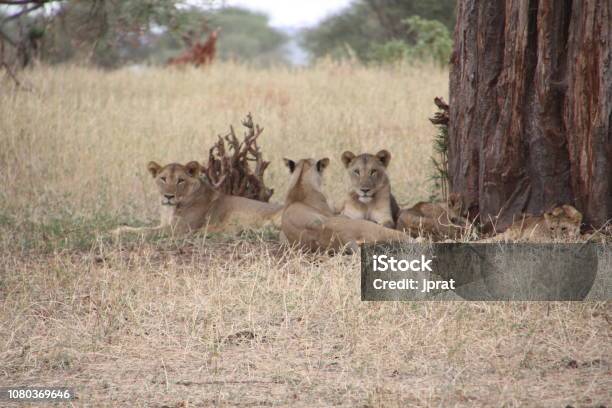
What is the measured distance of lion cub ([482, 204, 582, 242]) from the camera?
6725 millimetres

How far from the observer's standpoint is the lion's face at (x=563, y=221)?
6754mm

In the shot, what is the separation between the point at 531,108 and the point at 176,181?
3.08 metres

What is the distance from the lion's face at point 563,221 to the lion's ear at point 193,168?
3.12 metres

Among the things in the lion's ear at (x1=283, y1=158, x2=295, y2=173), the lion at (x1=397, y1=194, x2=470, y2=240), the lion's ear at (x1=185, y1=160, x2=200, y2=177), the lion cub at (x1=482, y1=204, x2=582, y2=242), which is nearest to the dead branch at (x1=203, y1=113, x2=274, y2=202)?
the lion's ear at (x1=185, y1=160, x2=200, y2=177)

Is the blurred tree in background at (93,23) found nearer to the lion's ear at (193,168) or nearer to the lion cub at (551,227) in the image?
the lion's ear at (193,168)

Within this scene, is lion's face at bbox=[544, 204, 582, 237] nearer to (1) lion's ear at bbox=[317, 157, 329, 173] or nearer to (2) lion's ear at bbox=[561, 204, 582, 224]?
(2) lion's ear at bbox=[561, 204, 582, 224]

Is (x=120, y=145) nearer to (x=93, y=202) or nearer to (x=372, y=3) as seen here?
(x=93, y=202)

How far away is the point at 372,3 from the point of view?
26.7 meters

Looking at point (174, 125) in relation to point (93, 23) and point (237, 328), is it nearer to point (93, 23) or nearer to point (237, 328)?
point (93, 23)

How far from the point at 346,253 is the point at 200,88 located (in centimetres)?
928

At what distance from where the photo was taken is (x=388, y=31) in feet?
87.7

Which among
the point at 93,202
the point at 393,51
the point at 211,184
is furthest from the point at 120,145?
the point at 393,51

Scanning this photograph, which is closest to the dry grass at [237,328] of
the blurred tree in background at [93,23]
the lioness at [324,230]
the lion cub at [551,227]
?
the lioness at [324,230]

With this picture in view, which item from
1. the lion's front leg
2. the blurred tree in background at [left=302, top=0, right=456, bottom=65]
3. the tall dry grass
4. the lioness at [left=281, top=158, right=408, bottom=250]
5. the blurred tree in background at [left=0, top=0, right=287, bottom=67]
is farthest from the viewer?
the blurred tree in background at [left=302, top=0, right=456, bottom=65]
